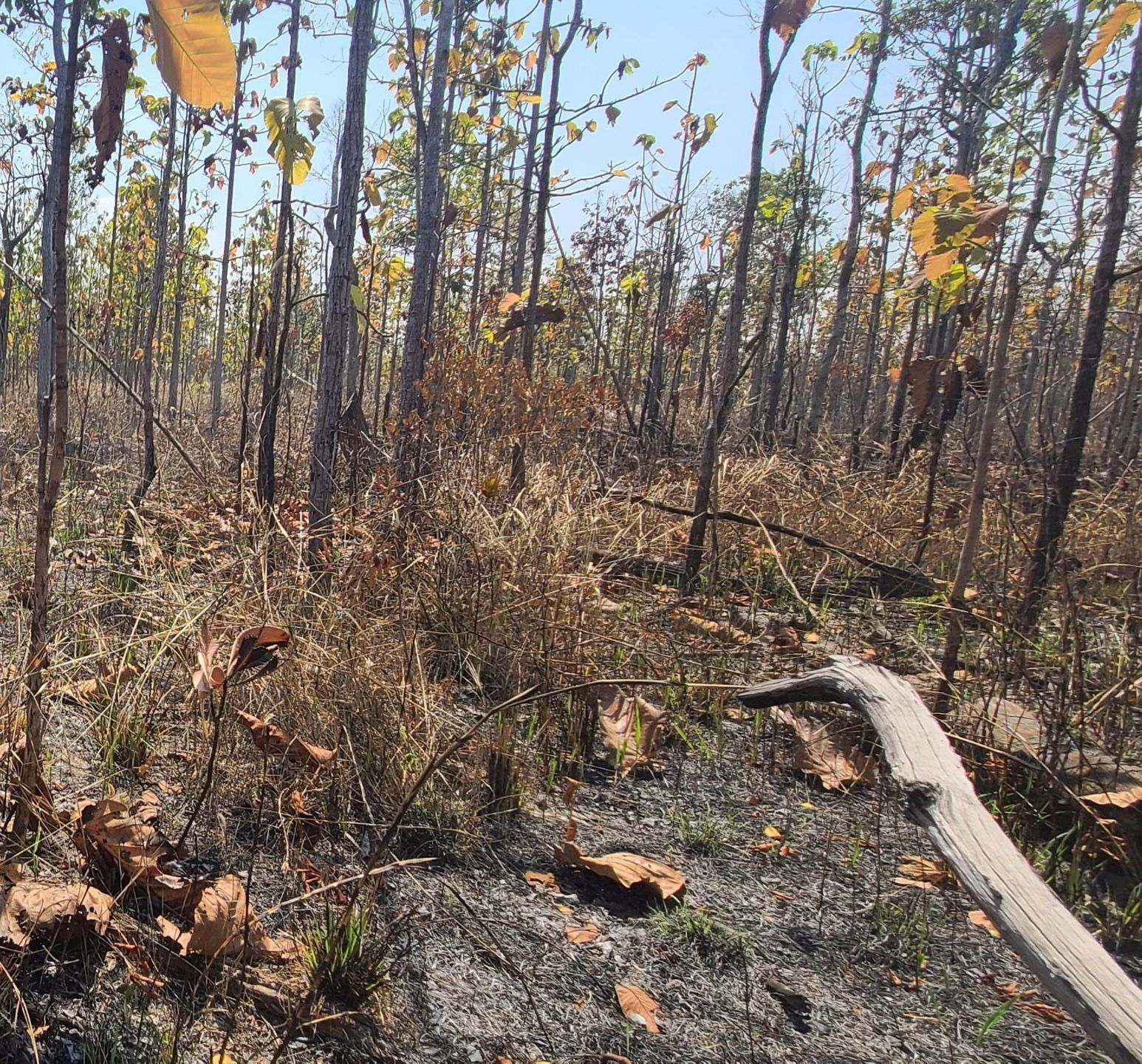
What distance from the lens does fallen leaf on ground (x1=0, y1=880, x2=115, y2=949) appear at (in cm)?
126

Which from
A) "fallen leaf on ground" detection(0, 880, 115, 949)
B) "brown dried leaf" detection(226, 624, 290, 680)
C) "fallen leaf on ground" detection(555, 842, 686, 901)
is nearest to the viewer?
"brown dried leaf" detection(226, 624, 290, 680)

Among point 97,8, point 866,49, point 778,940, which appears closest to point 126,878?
point 778,940

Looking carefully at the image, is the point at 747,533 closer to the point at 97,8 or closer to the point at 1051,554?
the point at 1051,554

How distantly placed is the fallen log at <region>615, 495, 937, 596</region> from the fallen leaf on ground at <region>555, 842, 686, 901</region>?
5.11 feet

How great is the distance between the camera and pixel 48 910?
51.5 inches

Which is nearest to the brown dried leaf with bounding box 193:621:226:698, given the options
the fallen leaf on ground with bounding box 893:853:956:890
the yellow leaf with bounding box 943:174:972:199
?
the fallen leaf on ground with bounding box 893:853:956:890

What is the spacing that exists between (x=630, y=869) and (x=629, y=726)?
0.76 meters

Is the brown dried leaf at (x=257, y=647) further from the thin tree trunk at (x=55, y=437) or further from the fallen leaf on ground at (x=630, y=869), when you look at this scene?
the fallen leaf on ground at (x=630, y=869)

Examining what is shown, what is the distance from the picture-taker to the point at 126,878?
150 cm

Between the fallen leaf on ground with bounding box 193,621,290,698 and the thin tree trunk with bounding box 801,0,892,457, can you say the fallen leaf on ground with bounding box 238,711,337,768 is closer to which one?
the fallen leaf on ground with bounding box 193,621,290,698

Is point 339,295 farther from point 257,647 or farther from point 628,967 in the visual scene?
point 628,967

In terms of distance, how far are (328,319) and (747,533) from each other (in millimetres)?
2571

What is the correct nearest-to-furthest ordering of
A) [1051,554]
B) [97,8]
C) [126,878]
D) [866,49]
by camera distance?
[126,878] < [1051,554] < [97,8] < [866,49]

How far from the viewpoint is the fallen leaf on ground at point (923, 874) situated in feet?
6.71
